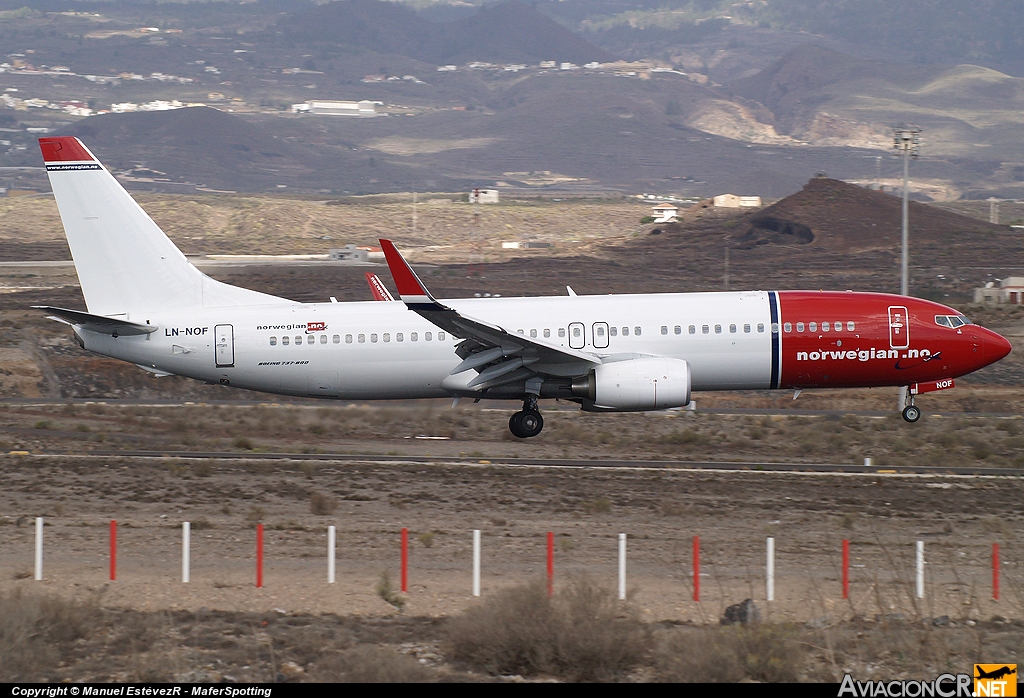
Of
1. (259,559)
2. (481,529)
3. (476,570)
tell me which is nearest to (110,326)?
(481,529)

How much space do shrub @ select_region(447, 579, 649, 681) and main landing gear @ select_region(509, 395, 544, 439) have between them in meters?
15.5

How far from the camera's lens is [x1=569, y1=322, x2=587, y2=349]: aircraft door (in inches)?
1160

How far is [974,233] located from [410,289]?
9174cm

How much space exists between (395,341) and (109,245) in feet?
26.0

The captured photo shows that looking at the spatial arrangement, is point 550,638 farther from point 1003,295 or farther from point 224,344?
point 1003,295

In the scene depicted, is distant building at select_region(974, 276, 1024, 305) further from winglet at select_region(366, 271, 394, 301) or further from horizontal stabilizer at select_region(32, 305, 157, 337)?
horizontal stabilizer at select_region(32, 305, 157, 337)

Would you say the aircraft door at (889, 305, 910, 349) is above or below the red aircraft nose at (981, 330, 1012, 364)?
above

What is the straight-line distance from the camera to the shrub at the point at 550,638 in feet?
44.6

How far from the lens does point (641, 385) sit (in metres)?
27.8

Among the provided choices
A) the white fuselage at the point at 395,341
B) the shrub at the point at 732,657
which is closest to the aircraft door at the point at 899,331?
the white fuselage at the point at 395,341

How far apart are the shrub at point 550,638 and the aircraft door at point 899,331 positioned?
1775cm

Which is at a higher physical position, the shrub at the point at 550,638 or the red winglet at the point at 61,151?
the red winglet at the point at 61,151

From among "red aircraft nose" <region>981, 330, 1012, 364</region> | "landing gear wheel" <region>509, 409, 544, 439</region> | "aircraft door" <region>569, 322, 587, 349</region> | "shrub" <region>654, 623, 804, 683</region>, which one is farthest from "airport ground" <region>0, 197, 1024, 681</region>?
"aircraft door" <region>569, 322, 587, 349</region>

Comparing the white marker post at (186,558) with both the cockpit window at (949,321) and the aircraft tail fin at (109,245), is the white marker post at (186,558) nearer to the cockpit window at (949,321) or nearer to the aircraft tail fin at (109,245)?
the aircraft tail fin at (109,245)
